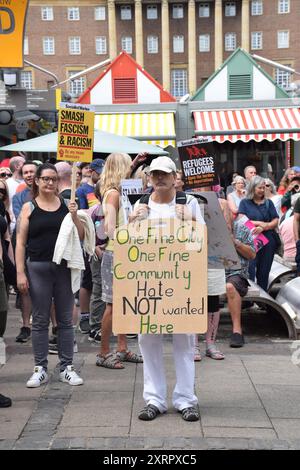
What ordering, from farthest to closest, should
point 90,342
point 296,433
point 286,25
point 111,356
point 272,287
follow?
point 286,25 < point 272,287 < point 90,342 < point 111,356 < point 296,433

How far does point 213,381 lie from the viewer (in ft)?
17.5

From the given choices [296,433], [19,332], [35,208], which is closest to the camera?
[296,433]

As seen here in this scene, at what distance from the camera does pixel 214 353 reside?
239 inches

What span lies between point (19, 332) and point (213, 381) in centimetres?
278

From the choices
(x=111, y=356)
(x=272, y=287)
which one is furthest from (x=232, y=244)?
(x=272, y=287)

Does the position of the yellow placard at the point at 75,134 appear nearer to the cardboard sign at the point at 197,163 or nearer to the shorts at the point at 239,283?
the cardboard sign at the point at 197,163

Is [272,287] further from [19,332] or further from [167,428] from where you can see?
[167,428]

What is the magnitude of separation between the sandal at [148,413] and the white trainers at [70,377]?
937 millimetres

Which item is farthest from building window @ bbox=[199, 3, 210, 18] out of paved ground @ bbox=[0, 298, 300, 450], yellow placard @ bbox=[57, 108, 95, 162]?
yellow placard @ bbox=[57, 108, 95, 162]

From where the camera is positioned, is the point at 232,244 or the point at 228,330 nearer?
the point at 232,244

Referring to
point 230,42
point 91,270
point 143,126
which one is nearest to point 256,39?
point 230,42

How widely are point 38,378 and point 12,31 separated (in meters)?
6.22

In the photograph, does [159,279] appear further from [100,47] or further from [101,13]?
[101,13]

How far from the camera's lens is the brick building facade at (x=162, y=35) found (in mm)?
70688
